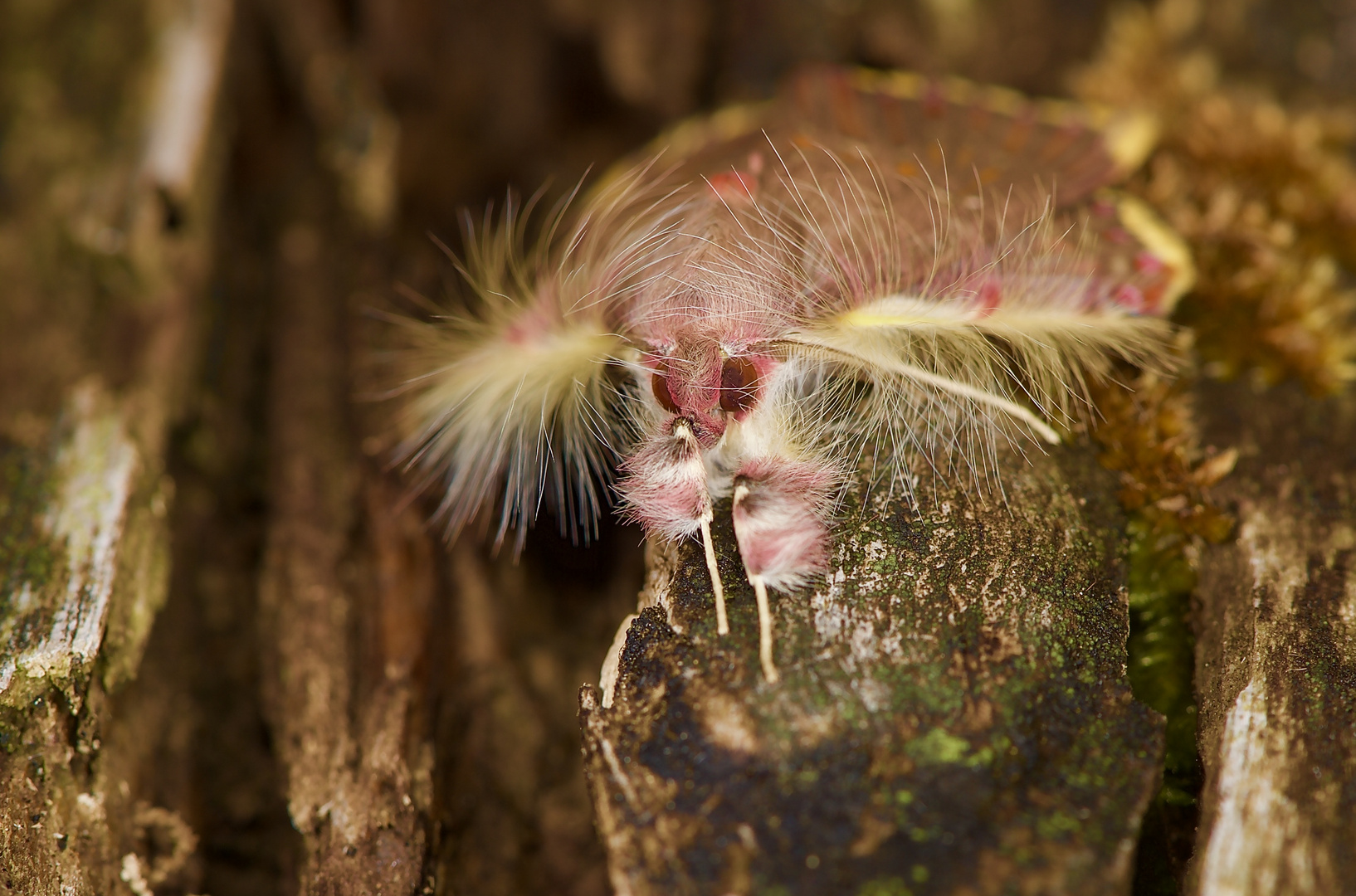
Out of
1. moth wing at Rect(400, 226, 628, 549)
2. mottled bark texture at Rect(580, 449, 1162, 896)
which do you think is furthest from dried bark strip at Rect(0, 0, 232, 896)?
mottled bark texture at Rect(580, 449, 1162, 896)

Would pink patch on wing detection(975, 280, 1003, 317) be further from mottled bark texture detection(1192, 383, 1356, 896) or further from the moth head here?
mottled bark texture detection(1192, 383, 1356, 896)

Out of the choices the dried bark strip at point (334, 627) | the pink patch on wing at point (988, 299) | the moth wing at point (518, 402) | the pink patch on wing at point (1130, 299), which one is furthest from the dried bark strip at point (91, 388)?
the pink patch on wing at point (1130, 299)

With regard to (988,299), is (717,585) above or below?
below

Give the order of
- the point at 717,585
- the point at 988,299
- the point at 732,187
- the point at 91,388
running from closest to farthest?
the point at 717,585, the point at 988,299, the point at 732,187, the point at 91,388

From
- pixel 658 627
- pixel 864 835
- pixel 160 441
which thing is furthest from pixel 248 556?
pixel 864 835

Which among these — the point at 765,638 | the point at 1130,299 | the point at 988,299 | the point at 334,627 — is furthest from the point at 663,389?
the point at 1130,299

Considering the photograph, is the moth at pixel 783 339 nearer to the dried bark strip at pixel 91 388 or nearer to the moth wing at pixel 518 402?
the moth wing at pixel 518 402

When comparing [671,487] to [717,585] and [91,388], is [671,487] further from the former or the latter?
[91,388]
